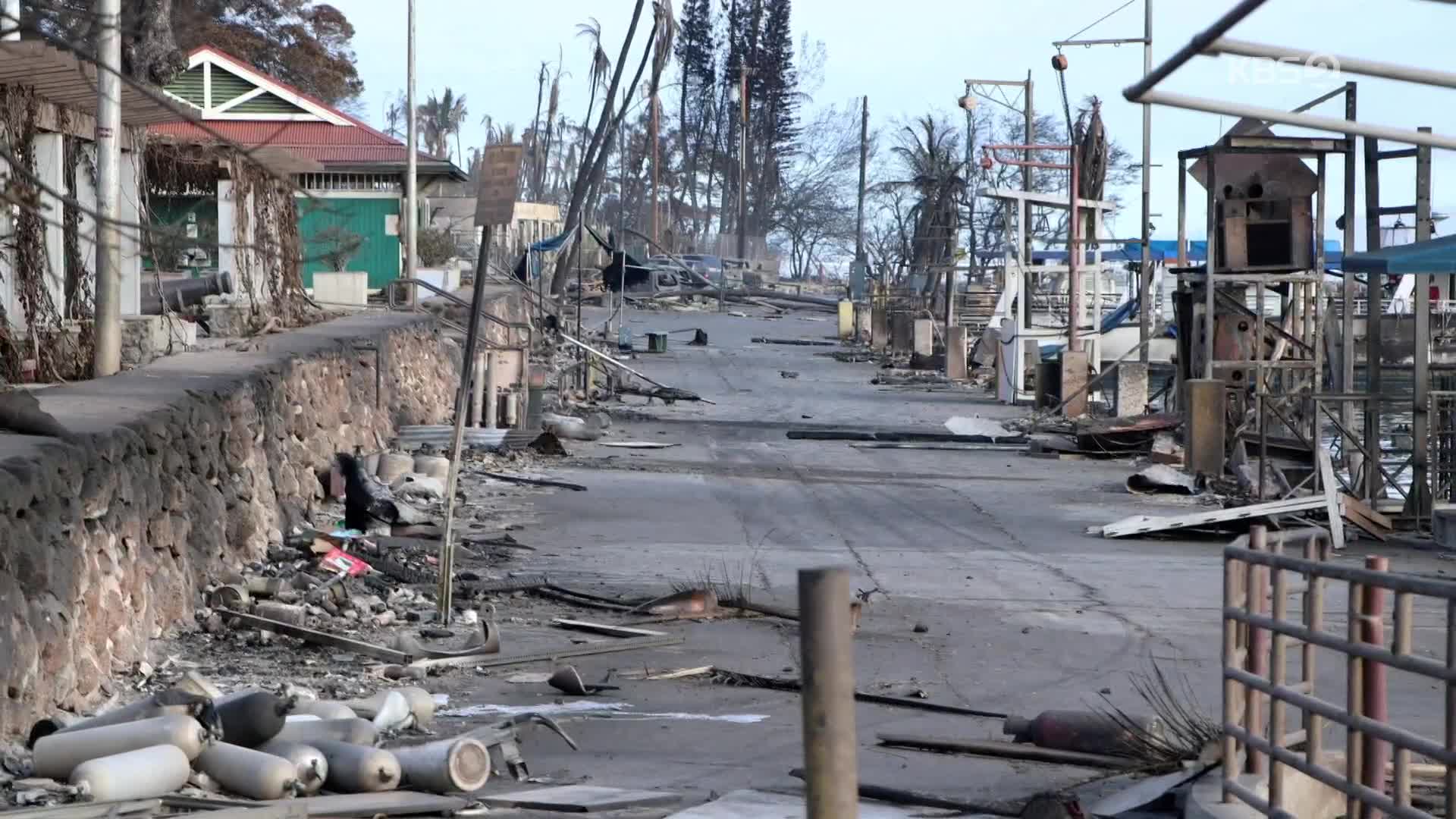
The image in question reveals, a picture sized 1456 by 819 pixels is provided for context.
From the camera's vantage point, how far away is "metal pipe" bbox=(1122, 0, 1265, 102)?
3.38 meters

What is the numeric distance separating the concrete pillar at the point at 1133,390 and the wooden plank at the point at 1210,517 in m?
12.0

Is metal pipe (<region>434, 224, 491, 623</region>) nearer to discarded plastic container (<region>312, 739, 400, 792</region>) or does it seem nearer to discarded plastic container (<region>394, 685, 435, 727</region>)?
discarded plastic container (<region>394, 685, 435, 727</region>)

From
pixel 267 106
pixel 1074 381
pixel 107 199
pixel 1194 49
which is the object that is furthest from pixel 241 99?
pixel 1194 49

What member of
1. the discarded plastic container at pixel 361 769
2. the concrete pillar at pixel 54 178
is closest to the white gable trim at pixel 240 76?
the concrete pillar at pixel 54 178

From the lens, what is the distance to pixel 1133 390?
28.6 meters

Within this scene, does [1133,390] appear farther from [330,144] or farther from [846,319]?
[846,319]

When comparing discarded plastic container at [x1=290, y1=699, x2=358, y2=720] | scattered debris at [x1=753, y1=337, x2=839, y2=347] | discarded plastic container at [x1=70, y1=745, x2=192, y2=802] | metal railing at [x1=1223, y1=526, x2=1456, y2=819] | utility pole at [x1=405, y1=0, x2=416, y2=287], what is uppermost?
utility pole at [x1=405, y1=0, x2=416, y2=287]

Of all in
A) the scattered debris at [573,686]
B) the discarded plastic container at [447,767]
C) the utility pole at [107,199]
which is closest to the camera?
the discarded plastic container at [447,767]

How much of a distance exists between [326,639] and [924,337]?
3531 cm

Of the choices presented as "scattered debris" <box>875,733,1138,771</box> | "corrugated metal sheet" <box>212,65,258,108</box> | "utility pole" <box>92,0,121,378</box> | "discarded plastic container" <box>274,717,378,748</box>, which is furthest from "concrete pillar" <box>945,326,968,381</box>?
"discarded plastic container" <box>274,717,378,748</box>

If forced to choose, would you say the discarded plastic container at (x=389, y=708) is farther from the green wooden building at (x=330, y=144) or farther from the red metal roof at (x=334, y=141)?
the red metal roof at (x=334, y=141)

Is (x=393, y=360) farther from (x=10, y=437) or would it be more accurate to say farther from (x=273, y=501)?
(x=10, y=437)

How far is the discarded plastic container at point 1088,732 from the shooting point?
7488mm

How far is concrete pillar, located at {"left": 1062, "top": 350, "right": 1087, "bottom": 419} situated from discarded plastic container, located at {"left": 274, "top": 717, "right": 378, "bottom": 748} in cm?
2302
